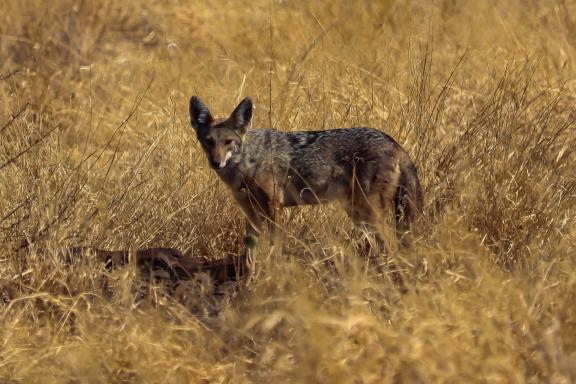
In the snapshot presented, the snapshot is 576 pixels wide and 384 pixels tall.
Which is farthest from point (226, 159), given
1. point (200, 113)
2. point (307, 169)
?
point (307, 169)

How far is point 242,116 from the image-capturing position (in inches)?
269

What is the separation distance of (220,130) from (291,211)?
0.64m

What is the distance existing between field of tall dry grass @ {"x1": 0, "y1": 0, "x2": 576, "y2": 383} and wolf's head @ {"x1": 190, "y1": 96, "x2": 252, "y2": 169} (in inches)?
8.8

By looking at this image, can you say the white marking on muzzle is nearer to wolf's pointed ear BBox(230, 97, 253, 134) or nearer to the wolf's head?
the wolf's head

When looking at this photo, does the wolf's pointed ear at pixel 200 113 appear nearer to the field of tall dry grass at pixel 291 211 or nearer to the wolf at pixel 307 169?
the wolf at pixel 307 169

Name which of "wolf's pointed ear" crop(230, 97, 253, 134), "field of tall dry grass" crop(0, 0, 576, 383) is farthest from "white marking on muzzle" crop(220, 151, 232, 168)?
"field of tall dry grass" crop(0, 0, 576, 383)

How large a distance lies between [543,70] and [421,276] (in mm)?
4476

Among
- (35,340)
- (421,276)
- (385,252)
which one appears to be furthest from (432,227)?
(35,340)

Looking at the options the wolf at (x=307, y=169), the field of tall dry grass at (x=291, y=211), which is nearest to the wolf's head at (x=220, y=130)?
the wolf at (x=307, y=169)

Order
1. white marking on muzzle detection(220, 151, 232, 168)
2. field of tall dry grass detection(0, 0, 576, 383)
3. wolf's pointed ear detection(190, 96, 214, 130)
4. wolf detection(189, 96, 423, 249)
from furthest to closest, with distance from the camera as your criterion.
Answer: wolf's pointed ear detection(190, 96, 214, 130) → white marking on muzzle detection(220, 151, 232, 168) → wolf detection(189, 96, 423, 249) → field of tall dry grass detection(0, 0, 576, 383)

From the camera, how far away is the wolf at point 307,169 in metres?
6.39

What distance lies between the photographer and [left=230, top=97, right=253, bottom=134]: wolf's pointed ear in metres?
6.77

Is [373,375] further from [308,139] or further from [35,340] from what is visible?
[308,139]

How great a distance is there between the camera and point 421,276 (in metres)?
5.04
